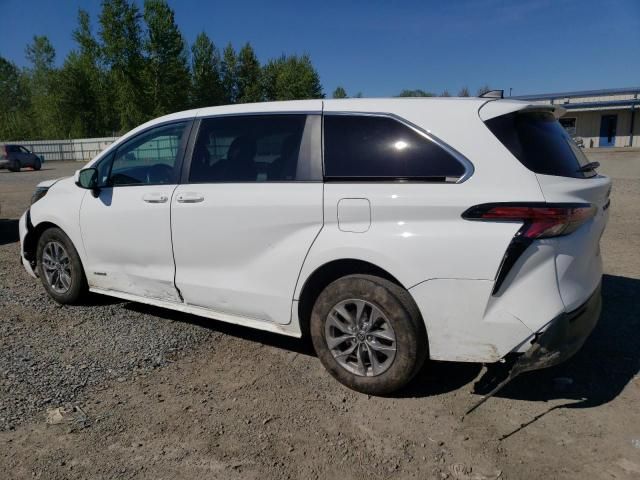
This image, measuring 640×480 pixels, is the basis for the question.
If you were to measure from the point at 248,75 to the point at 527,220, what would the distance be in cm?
6202

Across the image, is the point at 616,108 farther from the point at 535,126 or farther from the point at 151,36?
the point at 535,126

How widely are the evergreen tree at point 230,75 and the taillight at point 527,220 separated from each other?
60.0 meters

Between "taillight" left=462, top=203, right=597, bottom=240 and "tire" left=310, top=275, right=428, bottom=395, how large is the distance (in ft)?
2.25

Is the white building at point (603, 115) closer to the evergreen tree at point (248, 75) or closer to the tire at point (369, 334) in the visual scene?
the evergreen tree at point (248, 75)

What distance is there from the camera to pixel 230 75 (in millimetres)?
60344

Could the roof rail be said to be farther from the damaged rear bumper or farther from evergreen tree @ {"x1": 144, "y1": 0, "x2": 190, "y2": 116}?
evergreen tree @ {"x1": 144, "y1": 0, "x2": 190, "y2": 116}

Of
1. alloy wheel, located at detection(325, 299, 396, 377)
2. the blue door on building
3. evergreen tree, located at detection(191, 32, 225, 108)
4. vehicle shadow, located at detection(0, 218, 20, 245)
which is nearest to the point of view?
alloy wheel, located at detection(325, 299, 396, 377)

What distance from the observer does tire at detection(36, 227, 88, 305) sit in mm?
4734

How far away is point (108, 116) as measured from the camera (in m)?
52.5

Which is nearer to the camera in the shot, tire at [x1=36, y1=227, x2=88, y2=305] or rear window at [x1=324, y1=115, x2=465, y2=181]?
rear window at [x1=324, y1=115, x2=465, y2=181]

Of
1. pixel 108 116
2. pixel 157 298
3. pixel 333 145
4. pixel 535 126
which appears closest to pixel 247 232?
pixel 333 145

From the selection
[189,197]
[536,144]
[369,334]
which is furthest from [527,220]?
[189,197]

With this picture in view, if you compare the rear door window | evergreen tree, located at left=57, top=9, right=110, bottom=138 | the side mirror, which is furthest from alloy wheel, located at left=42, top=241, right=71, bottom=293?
evergreen tree, located at left=57, top=9, right=110, bottom=138

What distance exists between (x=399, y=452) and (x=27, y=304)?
4.10 metres
